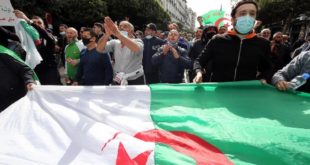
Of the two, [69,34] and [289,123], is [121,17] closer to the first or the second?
[69,34]

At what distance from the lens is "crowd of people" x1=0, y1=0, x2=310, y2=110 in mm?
3058

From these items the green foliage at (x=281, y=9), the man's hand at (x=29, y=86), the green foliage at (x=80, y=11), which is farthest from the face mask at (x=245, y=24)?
the green foliage at (x=281, y=9)

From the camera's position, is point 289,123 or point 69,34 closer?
point 289,123

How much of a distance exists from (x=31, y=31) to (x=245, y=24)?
3060 millimetres

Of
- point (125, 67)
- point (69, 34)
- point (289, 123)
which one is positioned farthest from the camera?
point (69, 34)

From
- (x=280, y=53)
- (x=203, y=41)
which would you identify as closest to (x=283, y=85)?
(x=203, y=41)

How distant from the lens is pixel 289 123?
2.62 m

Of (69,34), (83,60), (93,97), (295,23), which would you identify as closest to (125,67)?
(83,60)

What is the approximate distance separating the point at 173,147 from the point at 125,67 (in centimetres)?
234

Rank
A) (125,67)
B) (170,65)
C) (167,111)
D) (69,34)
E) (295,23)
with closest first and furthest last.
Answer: (167,111) → (125,67) → (170,65) → (69,34) → (295,23)

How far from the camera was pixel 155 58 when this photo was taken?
5.14 m

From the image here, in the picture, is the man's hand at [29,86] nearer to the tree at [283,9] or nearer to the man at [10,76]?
the man at [10,76]

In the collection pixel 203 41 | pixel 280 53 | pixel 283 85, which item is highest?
pixel 203 41

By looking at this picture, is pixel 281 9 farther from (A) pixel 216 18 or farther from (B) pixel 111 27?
(B) pixel 111 27
